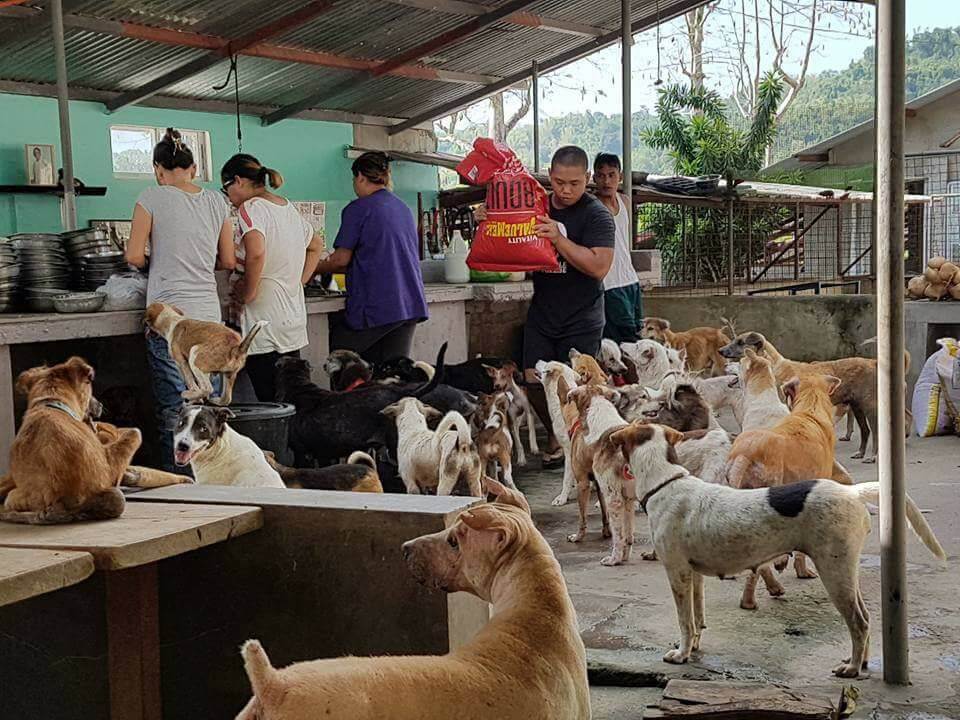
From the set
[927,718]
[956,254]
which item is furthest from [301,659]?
[956,254]

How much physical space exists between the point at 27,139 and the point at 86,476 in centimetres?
1041

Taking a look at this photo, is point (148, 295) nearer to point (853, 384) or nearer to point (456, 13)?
point (853, 384)

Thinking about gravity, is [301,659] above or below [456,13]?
below

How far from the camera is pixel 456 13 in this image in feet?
42.8

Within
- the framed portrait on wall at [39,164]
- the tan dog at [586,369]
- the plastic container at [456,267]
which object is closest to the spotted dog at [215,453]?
the tan dog at [586,369]

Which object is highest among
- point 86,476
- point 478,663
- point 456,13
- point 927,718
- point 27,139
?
point 456,13

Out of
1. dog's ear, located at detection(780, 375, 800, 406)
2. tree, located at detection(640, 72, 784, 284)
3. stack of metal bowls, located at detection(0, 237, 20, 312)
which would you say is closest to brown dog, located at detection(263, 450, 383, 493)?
stack of metal bowls, located at detection(0, 237, 20, 312)

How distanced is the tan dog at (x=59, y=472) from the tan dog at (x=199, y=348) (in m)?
1.88

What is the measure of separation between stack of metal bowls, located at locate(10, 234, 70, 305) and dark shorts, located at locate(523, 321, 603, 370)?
3.12 m

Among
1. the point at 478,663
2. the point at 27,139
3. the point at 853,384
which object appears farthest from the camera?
the point at 27,139

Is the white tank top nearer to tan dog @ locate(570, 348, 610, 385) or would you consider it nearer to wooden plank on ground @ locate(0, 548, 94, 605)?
tan dog @ locate(570, 348, 610, 385)

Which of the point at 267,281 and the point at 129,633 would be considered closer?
the point at 129,633

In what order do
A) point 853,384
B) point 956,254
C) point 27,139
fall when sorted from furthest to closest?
point 956,254
point 27,139
point 853,384

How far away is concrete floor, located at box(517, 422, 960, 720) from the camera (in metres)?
4.21
